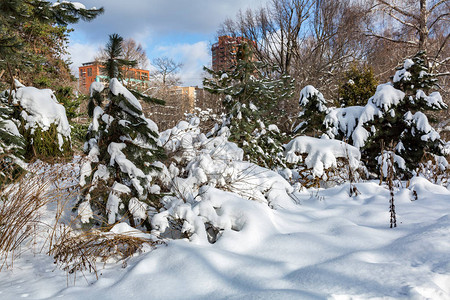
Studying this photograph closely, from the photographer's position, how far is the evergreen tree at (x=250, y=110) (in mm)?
5617

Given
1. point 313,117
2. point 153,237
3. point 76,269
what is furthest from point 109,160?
point 313,117

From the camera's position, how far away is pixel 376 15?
44.7 feet

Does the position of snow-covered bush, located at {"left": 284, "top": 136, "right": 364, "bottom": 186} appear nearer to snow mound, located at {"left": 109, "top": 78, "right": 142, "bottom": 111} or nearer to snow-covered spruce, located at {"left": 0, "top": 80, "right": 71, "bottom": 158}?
snow mound, located at {"left": 109, "top": 78, "right": 142, "bottom": 111}

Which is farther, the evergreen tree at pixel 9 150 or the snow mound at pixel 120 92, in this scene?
the evergreen tree at pixel 9 150

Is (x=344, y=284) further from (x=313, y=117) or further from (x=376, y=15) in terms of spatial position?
(x=376, y=15)

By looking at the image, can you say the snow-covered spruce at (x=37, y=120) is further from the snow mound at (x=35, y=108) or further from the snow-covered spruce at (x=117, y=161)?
the snow-covered spruce at (x=117, y=161)

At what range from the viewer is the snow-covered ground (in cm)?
164

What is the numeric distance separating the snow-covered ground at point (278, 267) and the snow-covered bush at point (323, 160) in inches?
76.8

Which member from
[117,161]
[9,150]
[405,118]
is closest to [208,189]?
[117,161]

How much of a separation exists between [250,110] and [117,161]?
11.2 ft

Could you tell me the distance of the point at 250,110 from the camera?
569 cm

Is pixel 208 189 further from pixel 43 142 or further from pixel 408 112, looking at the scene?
pixel 408 112

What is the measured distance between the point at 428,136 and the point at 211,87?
432cm

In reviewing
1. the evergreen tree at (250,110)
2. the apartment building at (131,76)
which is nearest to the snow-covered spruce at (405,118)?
the evergreen tree at (250,110)
